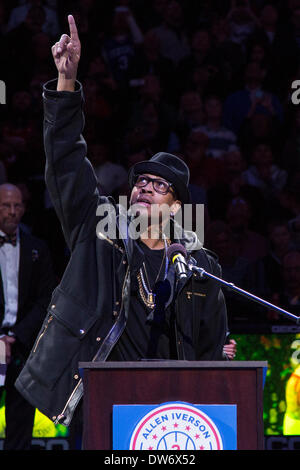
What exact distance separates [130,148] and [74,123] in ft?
14.4

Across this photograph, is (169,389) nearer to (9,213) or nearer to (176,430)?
(176,430)

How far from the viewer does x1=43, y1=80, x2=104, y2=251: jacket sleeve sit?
12.3 feet

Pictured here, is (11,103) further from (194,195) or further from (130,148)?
(194,195)

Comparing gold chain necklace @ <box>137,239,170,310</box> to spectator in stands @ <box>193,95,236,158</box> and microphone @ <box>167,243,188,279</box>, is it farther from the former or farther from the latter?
spectator in stands @ <box>193,95,236,158</box>

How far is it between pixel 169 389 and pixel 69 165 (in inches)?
45.5

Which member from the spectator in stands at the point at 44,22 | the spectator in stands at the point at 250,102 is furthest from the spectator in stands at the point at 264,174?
the spectator in stands at the point at 44,22

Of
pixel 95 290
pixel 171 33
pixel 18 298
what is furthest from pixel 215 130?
pixel 95 290

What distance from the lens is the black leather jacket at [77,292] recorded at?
12.3 ft

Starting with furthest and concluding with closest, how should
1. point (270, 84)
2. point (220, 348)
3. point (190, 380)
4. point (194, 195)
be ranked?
point (270, 84) < point (194, 195) < point (220, 348) < point (190, 380)

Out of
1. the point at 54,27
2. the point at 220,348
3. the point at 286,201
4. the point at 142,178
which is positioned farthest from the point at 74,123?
the point at 54,27

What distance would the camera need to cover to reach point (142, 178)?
429 cm

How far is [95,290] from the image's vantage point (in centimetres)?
393

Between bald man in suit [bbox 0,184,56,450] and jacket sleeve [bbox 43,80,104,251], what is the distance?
224 centimetres

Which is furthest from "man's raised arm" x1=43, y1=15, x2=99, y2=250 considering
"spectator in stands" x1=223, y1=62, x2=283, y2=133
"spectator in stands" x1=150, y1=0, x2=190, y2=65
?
"spectator in stands" x1=150, y1=0, x2=190, y2=65
